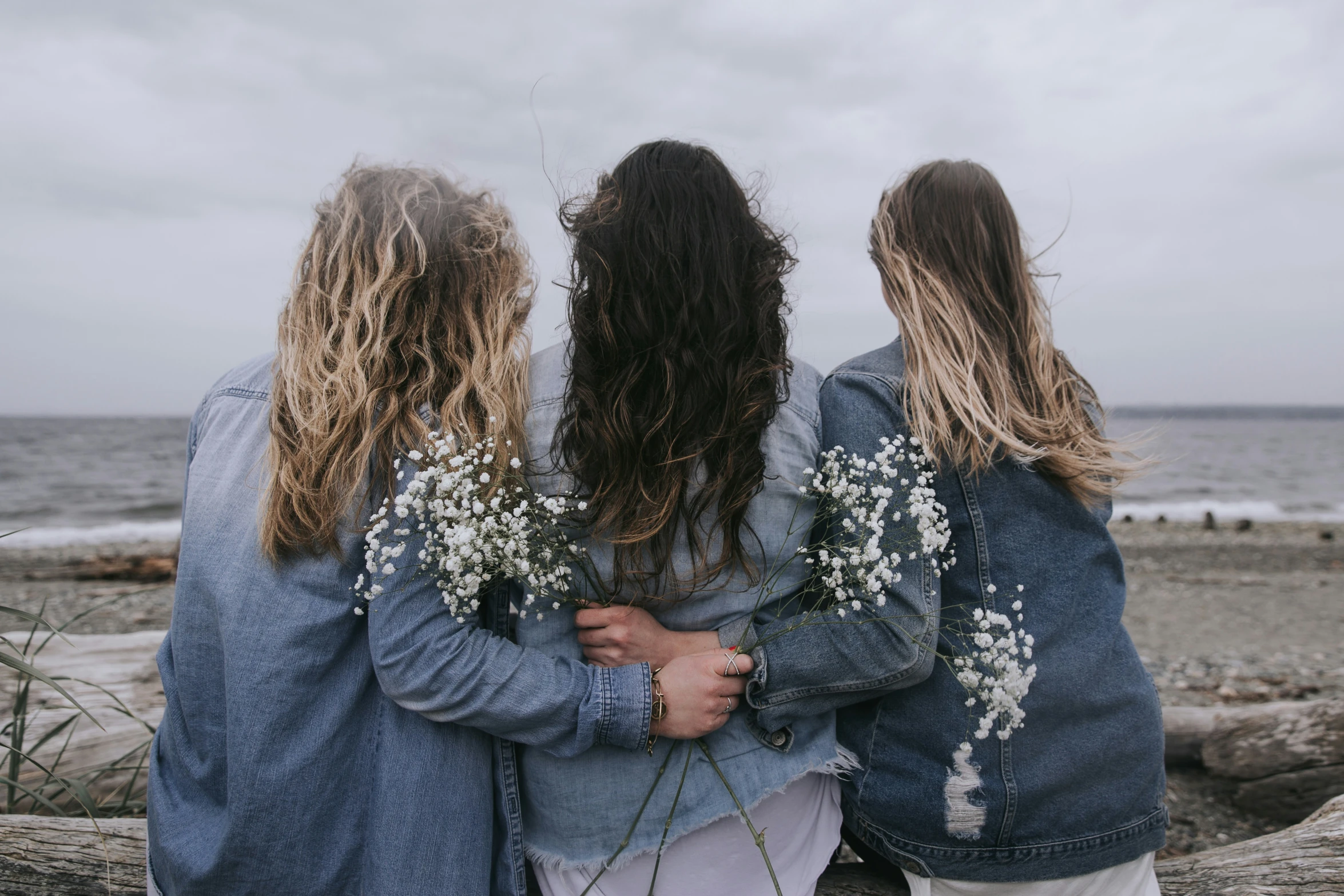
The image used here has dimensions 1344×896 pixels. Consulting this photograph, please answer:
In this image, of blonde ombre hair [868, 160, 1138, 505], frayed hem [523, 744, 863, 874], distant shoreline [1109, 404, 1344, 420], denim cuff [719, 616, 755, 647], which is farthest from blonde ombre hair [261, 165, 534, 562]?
distant shoreline [1109, 404, 1344, 420]

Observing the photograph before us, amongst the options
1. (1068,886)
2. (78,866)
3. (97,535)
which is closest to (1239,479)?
(1068,886)

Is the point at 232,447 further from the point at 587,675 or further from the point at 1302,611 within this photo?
the point at 1302,611

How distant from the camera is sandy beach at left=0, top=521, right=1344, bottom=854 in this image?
3.94 meters

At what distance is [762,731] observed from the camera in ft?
6.73

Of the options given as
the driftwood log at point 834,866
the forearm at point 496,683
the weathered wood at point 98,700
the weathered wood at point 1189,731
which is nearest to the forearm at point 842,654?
the forearm at point 496,683

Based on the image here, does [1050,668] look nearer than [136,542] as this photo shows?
Yes

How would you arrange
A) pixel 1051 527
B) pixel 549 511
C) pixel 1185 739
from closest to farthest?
pixel 549 511 < pixel 1051 527 < pixel 1185 739

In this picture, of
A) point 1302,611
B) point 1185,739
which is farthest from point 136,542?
point 1302,611

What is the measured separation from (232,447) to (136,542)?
15.0 metres

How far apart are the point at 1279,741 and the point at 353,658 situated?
4234 mm

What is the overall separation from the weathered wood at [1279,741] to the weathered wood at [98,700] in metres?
4.95

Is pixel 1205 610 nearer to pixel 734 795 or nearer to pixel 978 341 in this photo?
pixel 978 341

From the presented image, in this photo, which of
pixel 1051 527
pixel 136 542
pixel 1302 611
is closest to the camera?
pixel 1051 527

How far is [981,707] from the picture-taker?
2.06 metres
